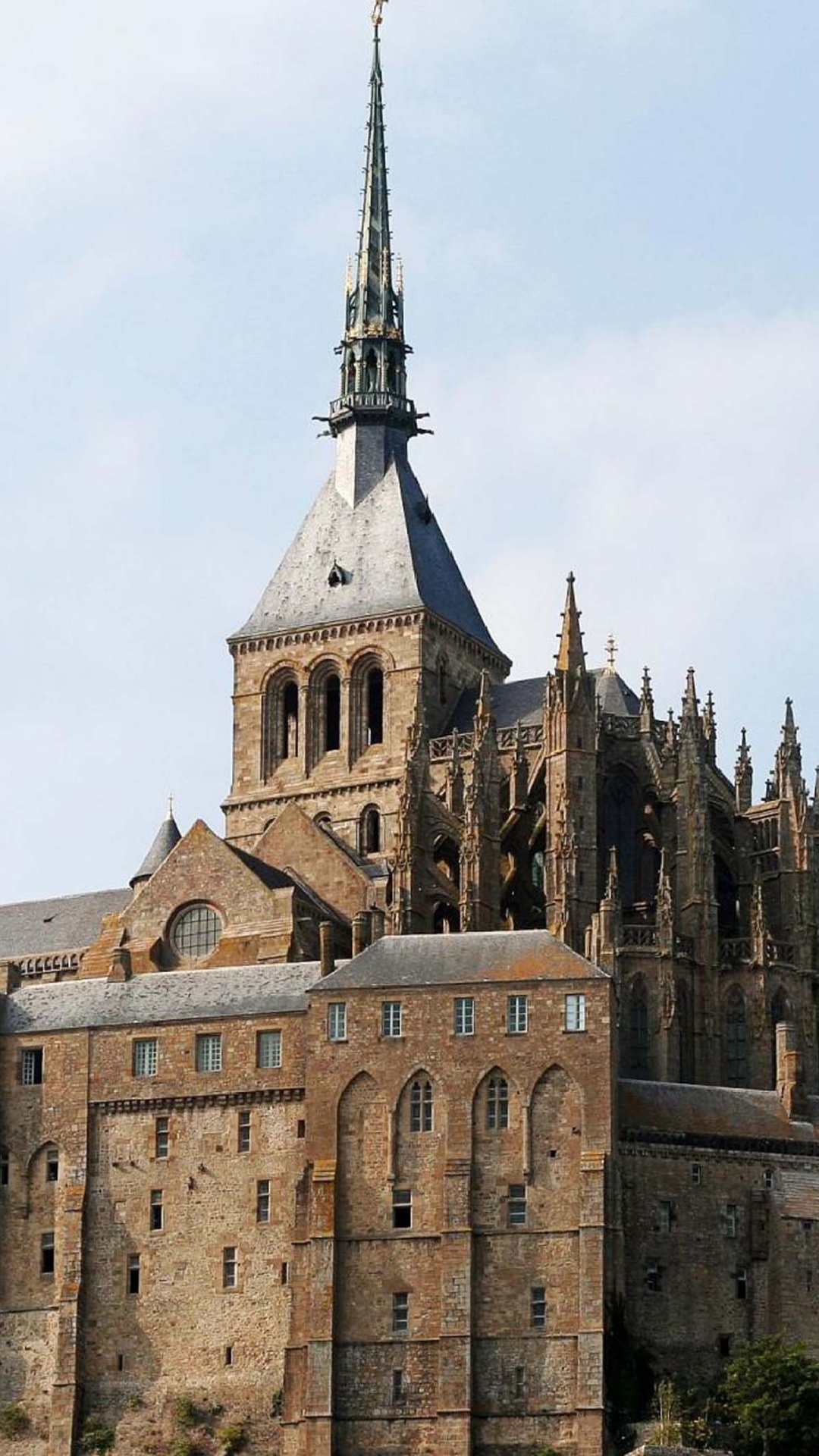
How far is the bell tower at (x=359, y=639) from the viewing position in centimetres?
12975

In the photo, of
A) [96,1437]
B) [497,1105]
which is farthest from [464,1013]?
[96,1437]

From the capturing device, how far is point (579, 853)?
372 ft

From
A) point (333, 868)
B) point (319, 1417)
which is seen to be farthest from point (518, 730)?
point (319, 1417)

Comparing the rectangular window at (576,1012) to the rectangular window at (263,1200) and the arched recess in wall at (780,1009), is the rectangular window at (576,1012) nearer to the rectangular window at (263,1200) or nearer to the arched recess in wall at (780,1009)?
the rectangular window at (263,1200)

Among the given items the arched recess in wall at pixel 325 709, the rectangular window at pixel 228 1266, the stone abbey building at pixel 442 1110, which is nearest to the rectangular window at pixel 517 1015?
the stone abbey building at pixel 442 1110

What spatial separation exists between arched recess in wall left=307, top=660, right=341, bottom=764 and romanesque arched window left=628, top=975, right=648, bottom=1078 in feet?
75.8

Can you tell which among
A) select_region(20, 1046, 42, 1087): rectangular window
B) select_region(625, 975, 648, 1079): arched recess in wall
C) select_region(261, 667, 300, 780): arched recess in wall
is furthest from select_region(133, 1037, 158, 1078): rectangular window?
select_region(261, 667, 300, 780): arched recess in wall

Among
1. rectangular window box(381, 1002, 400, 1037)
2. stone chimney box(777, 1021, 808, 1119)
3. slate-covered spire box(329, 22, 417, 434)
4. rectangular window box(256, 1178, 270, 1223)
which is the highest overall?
slate-covered spire box(329, 22, 417, 434)

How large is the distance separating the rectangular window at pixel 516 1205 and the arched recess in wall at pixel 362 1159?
11.0 feet

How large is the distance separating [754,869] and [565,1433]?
2597 cm

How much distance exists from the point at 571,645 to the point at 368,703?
15095mm

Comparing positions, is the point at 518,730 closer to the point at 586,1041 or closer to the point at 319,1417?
the point at 586,1041

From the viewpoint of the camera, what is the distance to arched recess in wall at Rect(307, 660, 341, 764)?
431 feet

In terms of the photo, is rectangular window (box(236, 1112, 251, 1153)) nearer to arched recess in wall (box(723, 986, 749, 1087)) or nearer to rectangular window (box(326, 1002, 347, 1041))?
rectangular window (box(326, 1002, 347, 1041))
